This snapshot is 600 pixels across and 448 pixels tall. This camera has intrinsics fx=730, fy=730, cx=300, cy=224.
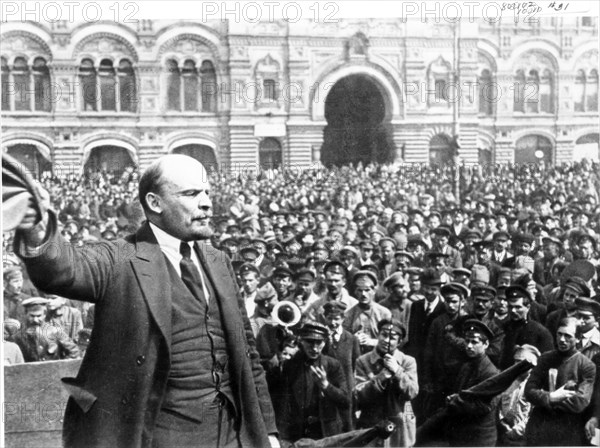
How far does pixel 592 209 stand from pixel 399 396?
5.72m

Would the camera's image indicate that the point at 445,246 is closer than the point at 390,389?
No

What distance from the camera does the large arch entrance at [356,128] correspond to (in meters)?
7.57

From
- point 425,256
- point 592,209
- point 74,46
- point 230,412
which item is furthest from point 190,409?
point 592,209

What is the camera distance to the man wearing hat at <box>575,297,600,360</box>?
500 cm

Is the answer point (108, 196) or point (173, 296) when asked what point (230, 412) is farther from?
point (108, 196)

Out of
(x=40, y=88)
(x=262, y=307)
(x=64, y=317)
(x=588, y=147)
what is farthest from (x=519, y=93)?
(x=64, y=317)

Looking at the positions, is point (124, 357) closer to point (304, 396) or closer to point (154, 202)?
point (154, 202)

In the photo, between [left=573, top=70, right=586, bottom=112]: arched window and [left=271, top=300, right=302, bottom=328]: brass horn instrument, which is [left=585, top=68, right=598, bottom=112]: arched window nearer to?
[left=573, top=70, right=586, bottom=112]: arched window

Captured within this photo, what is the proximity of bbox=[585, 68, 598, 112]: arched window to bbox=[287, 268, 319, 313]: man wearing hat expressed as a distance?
322 centimetres

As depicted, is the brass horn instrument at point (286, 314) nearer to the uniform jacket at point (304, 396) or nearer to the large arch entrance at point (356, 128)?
the uniform jacket at point (304, 396)

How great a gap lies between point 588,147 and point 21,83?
16.9 feet

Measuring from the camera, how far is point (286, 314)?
17.6ft

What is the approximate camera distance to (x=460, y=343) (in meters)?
5.17

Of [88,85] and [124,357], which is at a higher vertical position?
[88,85]
